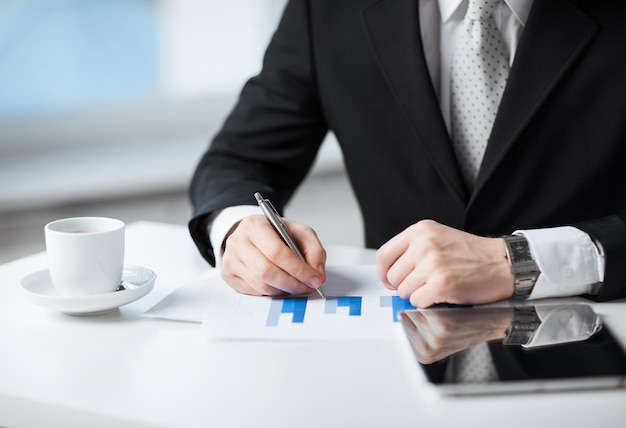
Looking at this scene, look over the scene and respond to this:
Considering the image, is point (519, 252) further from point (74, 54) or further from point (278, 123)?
point (74, 54)

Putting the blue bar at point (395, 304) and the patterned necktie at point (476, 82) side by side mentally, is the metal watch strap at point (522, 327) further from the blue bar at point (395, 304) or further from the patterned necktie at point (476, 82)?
the patterned necktie at point (476, 82)

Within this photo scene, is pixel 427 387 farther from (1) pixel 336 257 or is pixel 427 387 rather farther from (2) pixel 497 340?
(1) pixel 336 257

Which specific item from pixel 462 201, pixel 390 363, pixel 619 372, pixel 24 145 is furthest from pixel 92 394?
pixel 24 145

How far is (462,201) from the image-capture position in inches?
61.9

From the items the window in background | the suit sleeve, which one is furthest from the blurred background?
the suit sleeve

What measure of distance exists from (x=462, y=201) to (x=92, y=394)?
0.87m

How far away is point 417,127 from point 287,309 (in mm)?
574

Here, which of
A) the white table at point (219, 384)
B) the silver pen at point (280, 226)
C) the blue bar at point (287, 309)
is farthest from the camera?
the silver pen at point (280, 226)

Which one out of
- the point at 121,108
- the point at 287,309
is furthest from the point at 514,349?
the point at 121,108

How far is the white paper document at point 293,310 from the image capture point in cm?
106

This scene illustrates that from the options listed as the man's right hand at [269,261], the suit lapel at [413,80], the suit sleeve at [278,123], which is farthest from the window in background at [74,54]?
the man's right hand at [269,261]

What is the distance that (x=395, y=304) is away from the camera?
115 centimetres

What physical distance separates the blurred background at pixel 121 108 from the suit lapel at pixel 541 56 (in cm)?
146

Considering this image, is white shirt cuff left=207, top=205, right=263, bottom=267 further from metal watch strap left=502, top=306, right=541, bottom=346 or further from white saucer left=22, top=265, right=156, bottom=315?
metal watch strap left=502, top=306, right=541, bottom=346
